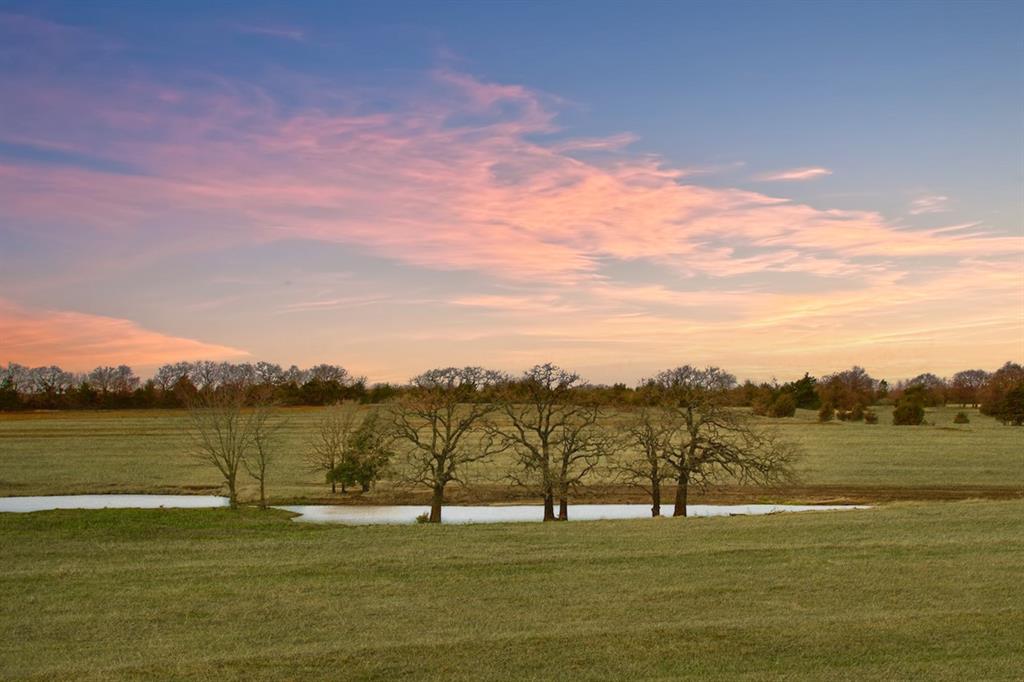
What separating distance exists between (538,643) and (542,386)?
30.0m

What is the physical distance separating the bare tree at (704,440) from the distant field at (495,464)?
1083 centimetres

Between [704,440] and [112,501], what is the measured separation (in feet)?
106

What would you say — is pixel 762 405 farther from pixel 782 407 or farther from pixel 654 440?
pixel 654 440

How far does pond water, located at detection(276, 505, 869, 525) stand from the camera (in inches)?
1748

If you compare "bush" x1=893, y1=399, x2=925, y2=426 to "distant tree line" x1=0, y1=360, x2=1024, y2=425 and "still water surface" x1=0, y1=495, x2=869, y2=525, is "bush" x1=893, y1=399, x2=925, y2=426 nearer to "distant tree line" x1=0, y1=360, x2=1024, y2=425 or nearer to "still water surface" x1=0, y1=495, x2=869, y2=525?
"distant tree line" x1=0, y1=360, x2=1024, y2=425

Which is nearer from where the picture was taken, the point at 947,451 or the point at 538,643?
the point at 538,643

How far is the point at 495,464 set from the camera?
66.3m

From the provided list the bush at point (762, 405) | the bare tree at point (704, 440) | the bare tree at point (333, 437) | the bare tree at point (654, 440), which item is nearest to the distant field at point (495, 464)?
the bare tree at point (333, 437)

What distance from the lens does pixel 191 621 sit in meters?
14.7

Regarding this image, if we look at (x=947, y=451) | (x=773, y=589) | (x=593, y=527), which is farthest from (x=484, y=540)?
(x=947, y=451)

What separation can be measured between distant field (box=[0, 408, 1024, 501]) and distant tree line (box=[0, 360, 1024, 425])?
4.33 metres

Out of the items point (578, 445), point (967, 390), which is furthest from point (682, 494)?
point (967, 390)

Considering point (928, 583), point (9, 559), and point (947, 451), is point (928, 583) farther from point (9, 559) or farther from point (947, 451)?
point (947, 451)

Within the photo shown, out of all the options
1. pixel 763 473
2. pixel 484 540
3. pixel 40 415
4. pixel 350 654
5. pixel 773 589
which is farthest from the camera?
pixel 40 415
